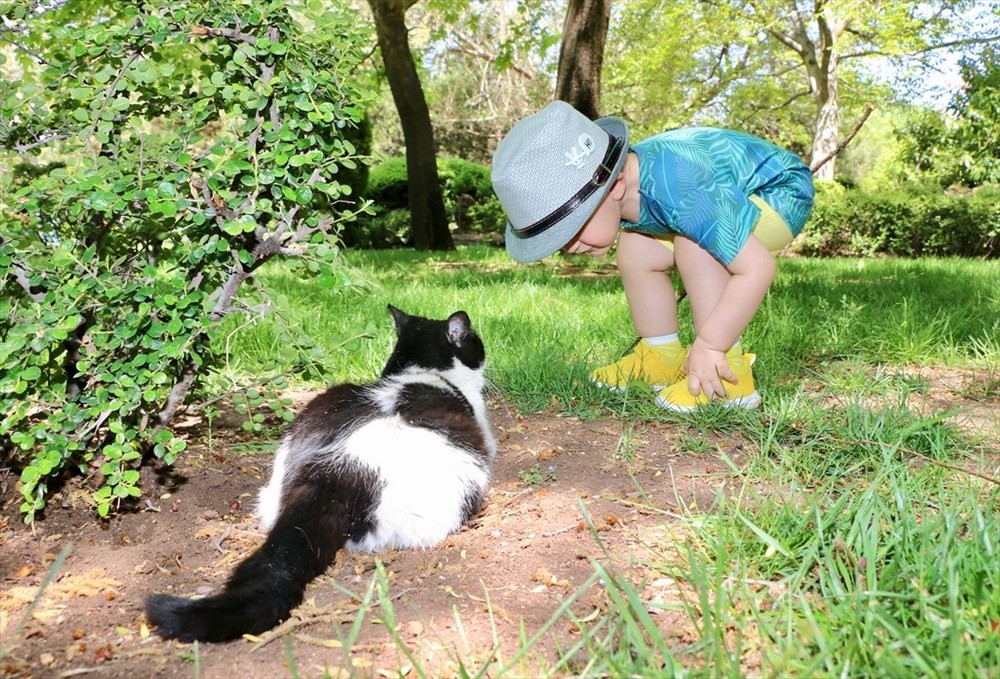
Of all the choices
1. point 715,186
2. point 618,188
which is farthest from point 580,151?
point 715,186

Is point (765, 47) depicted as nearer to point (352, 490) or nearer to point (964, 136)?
point (964, 136)

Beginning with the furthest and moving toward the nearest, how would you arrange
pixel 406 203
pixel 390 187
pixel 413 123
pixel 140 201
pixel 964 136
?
pixel 406 203 < pixel 390 187 < pixel 964 136 < pixel 413 123 < pixel 140 201

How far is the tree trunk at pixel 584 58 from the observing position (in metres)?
9.18

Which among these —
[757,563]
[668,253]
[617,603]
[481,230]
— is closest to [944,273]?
[668,253]

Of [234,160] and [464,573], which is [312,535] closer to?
[464,573]

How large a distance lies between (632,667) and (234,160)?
158cm

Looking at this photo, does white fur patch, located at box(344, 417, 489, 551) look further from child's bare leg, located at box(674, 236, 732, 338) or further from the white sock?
the white sock

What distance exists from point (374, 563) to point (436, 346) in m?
0.94

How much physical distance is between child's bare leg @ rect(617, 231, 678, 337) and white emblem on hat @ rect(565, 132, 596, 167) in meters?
0.80

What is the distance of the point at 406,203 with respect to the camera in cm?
1594

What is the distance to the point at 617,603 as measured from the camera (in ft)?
4.78

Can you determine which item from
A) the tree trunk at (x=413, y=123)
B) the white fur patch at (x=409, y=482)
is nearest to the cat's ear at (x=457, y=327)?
the white fur patch at (x=409, y=482)

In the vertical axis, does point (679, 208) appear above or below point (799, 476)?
above

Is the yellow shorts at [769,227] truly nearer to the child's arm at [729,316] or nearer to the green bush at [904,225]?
the child's arm at [729,316]
